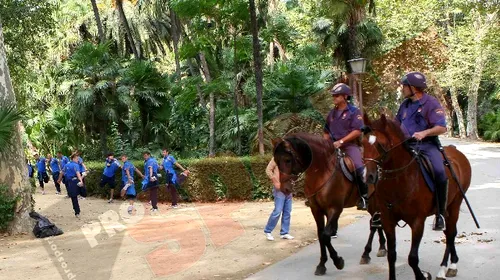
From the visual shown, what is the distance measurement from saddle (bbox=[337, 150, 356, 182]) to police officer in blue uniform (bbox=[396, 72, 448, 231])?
108cm

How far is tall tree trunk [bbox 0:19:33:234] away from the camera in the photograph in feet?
44.3

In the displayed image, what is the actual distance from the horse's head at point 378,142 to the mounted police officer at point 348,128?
1639 millimetres

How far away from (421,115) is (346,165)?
142cm

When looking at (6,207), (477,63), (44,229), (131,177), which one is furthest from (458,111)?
(6,207)

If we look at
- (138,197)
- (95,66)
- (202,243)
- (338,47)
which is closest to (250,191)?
(138,197)

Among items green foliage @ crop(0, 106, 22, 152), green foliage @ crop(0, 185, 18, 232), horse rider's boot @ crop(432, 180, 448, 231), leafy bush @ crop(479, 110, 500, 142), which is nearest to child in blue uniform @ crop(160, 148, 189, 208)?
green foliage @ crop(0, 185, 18, 232)

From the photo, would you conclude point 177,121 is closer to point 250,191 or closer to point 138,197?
point 138,197

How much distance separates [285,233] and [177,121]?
15.3 metres

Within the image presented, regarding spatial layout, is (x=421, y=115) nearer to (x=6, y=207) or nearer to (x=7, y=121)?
(x=7, y=121)

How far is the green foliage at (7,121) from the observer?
1291 centimetres

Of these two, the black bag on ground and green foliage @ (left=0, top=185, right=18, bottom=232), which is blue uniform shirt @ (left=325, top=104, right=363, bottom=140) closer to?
the black bag on ground

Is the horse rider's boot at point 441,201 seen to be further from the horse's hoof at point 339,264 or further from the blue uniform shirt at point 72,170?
the blue uniform shirt at point 72,170

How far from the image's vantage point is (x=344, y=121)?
26.7 ft

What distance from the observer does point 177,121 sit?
25516 millimetres
